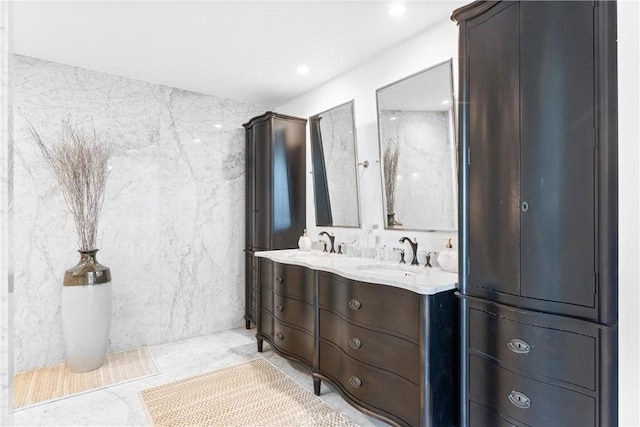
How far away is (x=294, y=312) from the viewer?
2.69m

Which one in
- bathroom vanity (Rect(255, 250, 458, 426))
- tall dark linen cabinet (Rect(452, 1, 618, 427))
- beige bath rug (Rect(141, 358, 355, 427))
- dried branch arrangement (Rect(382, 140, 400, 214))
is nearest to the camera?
tall dark linen cabinet (Rect(452, 1, 618, 427))

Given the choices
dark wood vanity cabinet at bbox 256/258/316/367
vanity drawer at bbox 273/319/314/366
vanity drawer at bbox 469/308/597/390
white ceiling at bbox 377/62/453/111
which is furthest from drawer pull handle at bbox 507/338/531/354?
white ceiling at bbox 377/62/453/111

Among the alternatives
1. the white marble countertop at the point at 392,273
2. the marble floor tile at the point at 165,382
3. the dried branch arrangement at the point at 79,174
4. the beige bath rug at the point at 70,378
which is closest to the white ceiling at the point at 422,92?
the white marble countertop at the point at 392,273

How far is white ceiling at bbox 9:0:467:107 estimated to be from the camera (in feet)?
7.17

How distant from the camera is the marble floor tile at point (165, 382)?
2188mm

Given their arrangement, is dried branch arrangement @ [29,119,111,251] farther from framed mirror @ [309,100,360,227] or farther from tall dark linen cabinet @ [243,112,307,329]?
framed mirror @ [309,100,360,227]

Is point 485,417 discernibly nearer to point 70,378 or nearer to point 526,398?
point 526,398

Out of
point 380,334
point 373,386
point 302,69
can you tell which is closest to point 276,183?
point 302,69

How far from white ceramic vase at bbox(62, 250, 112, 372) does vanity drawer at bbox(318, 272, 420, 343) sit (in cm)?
193

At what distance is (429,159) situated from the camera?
2434 mm

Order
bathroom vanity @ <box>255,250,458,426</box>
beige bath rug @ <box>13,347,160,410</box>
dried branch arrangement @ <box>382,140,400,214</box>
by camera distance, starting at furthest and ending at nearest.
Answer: dried branch arrangement @ <box>382,140,400,214</box> < beige bath rug @ <box>13,347,160,410</box> < bathroom vanity @ <box>255,250,458,426</box>

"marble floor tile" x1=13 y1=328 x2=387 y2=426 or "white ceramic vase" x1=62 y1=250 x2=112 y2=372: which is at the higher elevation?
"white ceramic vase" x1=62 y1=250 x2=112 y2=372
